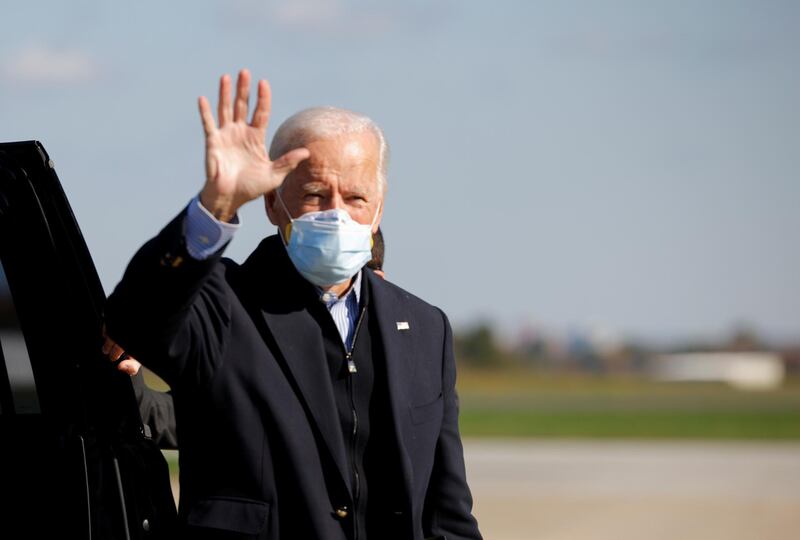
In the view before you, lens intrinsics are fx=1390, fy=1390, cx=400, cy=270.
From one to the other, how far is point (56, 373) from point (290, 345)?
49cm

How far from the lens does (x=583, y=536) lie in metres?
11.7

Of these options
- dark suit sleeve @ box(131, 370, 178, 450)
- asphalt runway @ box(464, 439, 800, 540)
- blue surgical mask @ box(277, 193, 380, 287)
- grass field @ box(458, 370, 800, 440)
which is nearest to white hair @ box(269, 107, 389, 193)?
blue surgical mask @ box(277, 193, 380, 287)

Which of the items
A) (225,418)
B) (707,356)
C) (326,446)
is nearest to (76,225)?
(225,418)

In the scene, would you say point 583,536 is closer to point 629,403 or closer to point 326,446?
point 326,446

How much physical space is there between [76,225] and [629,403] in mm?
58187

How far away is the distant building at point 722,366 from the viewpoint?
107725mm

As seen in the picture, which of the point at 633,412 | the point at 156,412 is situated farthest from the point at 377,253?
the point at 633,412

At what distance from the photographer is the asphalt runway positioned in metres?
12.3

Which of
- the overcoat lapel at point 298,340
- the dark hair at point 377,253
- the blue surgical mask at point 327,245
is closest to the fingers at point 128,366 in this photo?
the overcoat lapel at point 298,340

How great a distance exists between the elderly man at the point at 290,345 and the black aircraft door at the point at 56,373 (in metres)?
0.13

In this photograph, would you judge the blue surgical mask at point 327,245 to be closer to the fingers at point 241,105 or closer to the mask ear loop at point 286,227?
the mask ear loop at point 286,227

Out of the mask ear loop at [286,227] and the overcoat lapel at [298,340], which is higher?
the mask ear loop at [286,227]

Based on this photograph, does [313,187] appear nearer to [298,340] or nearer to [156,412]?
[298,340]

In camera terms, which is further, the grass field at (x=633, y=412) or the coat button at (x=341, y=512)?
the grass field at (x=633, y=412)
